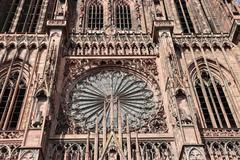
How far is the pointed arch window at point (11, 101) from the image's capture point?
682 inches

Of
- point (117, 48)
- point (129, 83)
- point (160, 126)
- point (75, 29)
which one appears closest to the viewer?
point (160, 126)

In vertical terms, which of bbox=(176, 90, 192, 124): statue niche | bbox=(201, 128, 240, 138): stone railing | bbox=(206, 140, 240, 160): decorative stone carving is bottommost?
bbox=(206, 140, 240, 160): decorative stone carving

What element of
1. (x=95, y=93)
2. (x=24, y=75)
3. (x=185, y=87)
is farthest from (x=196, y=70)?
(x=24, y=75)

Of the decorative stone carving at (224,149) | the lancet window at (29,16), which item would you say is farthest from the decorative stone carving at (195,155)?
the lancet window at (29,16)

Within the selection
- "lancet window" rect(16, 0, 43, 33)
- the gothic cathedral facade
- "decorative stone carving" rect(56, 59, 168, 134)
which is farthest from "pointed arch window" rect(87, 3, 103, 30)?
"decorative stone carving" rect(56, 59, 168, 134)

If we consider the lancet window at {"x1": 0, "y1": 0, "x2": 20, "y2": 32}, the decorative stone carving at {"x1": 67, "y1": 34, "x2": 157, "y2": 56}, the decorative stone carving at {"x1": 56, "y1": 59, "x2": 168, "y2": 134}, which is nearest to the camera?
the decorative stone carving at {"x1": 56, "y1": 59, "x2": 168, "y2": 134}

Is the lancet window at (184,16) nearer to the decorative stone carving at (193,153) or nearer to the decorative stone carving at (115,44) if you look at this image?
the decorative stone carving at (115,44)

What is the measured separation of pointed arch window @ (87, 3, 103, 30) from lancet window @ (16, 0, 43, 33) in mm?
4150

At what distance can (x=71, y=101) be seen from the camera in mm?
18484

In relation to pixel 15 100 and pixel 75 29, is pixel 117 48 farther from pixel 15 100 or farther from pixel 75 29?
pixel 15 100

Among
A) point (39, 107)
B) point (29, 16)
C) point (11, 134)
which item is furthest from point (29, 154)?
point (29, 16)

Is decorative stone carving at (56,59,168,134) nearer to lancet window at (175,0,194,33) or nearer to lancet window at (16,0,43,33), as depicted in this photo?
lancet window at (175,0,194,33)

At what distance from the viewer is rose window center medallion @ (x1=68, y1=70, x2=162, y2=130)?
17547 millimetres

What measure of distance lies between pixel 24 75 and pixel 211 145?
11.9m
